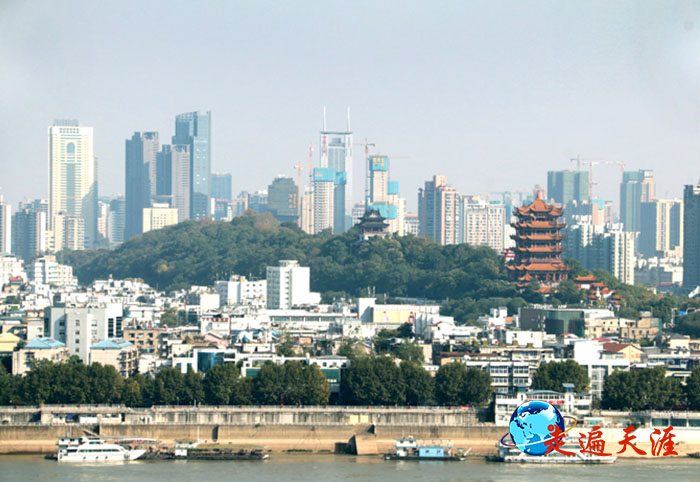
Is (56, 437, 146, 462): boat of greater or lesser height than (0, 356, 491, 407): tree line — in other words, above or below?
below

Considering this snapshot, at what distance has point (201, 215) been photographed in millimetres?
76312

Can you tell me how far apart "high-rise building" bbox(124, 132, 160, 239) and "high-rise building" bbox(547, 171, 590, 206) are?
18.1 m

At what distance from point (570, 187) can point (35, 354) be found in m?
54.9

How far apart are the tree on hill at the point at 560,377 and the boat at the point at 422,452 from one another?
5.92ft

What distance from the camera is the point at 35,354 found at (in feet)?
63.1

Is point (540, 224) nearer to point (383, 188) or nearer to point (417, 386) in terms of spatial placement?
point (417, 386)

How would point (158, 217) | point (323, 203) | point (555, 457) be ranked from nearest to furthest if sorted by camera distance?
point (555, 457)
point (323, 203)
point (158, 217)

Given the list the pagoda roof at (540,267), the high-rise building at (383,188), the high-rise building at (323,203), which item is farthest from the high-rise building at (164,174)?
the pagoda roof at (540,267)

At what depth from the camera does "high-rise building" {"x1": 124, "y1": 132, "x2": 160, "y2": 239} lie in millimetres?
75875

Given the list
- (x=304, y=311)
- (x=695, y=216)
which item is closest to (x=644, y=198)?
A: (x=695, y=216)

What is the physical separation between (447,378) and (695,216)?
109 feet

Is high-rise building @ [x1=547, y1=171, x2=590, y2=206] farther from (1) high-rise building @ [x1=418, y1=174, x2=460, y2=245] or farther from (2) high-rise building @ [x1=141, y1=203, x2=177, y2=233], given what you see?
(2) high-rise building @ [x1=141, y1=203, x2=177, y2=233]

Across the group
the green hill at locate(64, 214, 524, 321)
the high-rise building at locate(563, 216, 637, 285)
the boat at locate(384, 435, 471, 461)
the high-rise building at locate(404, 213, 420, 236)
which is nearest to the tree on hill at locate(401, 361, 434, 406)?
the boat at locate(384, 435, 471, 461)

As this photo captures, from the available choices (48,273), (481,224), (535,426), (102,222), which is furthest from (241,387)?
(102,222)
